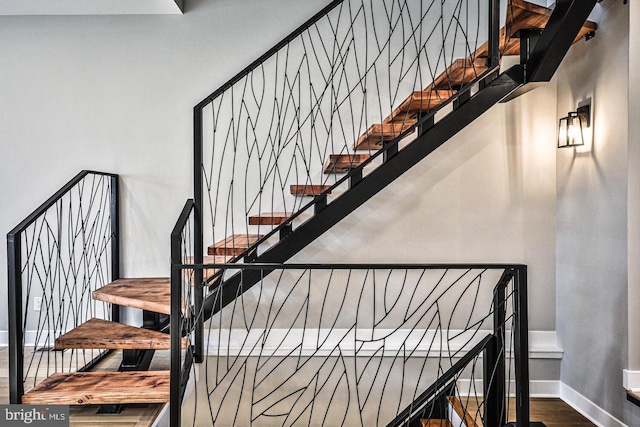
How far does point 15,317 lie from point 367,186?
6.61 ft

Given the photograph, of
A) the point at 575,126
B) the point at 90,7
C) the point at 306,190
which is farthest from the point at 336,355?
the point at 90,7

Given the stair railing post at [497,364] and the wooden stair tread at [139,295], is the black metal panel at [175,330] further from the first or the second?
the stair railing post at [497,364]

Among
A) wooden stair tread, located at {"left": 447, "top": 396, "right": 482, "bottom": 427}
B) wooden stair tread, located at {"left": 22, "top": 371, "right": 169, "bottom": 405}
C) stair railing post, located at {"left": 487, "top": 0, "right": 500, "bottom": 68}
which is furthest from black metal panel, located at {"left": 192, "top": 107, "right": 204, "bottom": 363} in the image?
stair railing post, located at {"left": 487, "top": 0, "right": 500, "bottom": 68}

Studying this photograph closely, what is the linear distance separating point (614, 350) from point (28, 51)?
185 inches

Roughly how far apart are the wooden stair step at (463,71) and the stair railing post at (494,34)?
7 cm

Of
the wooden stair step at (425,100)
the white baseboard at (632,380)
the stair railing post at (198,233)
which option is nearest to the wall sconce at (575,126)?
the wooden stair step at (425,100)

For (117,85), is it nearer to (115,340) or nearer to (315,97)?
(315,97)

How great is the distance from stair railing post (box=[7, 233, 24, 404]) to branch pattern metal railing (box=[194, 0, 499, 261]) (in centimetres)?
176

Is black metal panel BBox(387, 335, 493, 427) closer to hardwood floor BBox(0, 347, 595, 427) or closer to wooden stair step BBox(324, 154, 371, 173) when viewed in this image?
hardwood floor BBox(0, 347, 595, 427)

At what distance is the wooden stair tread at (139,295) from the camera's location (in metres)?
3.00

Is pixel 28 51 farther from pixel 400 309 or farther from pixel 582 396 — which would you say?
pixel 582 396

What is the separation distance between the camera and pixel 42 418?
2586 millimetres

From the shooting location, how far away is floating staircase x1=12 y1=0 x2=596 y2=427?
9.25 feet

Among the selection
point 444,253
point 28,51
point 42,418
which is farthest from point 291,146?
point 42,418
